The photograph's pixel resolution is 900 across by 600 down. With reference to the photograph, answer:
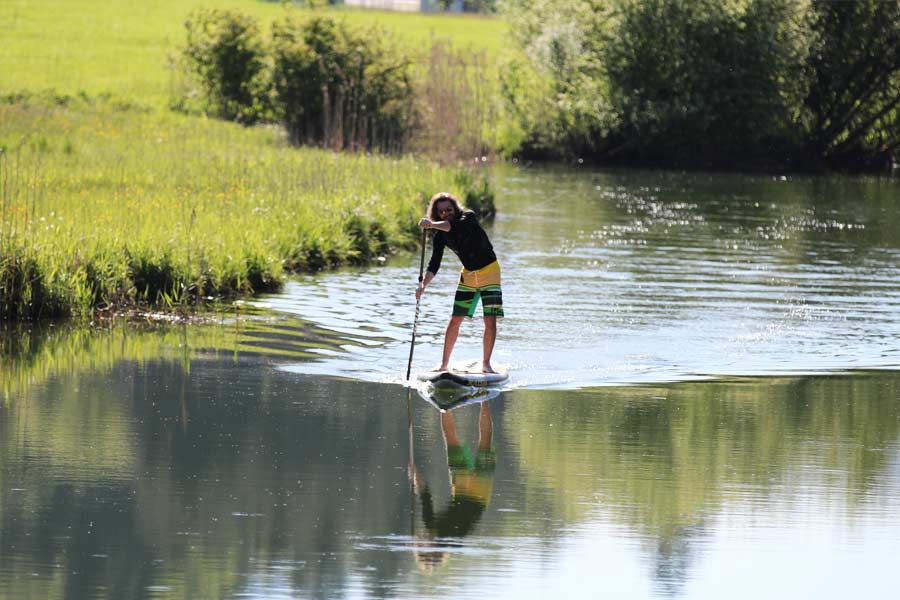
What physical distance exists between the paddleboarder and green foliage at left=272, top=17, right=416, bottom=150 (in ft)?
81.1

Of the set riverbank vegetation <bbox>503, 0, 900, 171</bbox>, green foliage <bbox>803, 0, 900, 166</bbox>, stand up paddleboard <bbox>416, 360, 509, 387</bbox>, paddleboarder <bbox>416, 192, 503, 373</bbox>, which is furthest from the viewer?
green foliage <bbox>803, 0, 900, 166</bbox>

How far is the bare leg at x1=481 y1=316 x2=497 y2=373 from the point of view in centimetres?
1353

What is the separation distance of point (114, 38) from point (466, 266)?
2287 inches

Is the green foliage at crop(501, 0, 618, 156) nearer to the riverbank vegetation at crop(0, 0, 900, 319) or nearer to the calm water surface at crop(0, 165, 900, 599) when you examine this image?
the riverbank vegetation at crop(0, 0, 900, 319)

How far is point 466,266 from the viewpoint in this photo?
13.7 m

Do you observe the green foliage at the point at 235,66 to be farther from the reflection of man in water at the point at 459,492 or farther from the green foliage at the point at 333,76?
the reflection of man in water at the point at 459,492

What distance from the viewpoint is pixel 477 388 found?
13266 mm

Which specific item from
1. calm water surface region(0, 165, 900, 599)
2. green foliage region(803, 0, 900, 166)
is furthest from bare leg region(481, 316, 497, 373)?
green foliage region(803, 0, 900, 166)

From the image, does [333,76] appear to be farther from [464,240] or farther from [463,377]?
[463,377]

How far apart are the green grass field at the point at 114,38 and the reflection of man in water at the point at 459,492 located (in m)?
26.8

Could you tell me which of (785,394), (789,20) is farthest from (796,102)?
(785,394)

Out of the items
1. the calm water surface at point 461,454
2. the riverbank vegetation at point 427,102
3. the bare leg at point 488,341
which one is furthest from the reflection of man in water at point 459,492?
the riverbank vegetation at point 427,102

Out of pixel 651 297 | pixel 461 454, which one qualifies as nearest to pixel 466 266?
pixel 461 454

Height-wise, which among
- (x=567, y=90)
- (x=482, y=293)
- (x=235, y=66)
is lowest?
(x=482, y=293)
